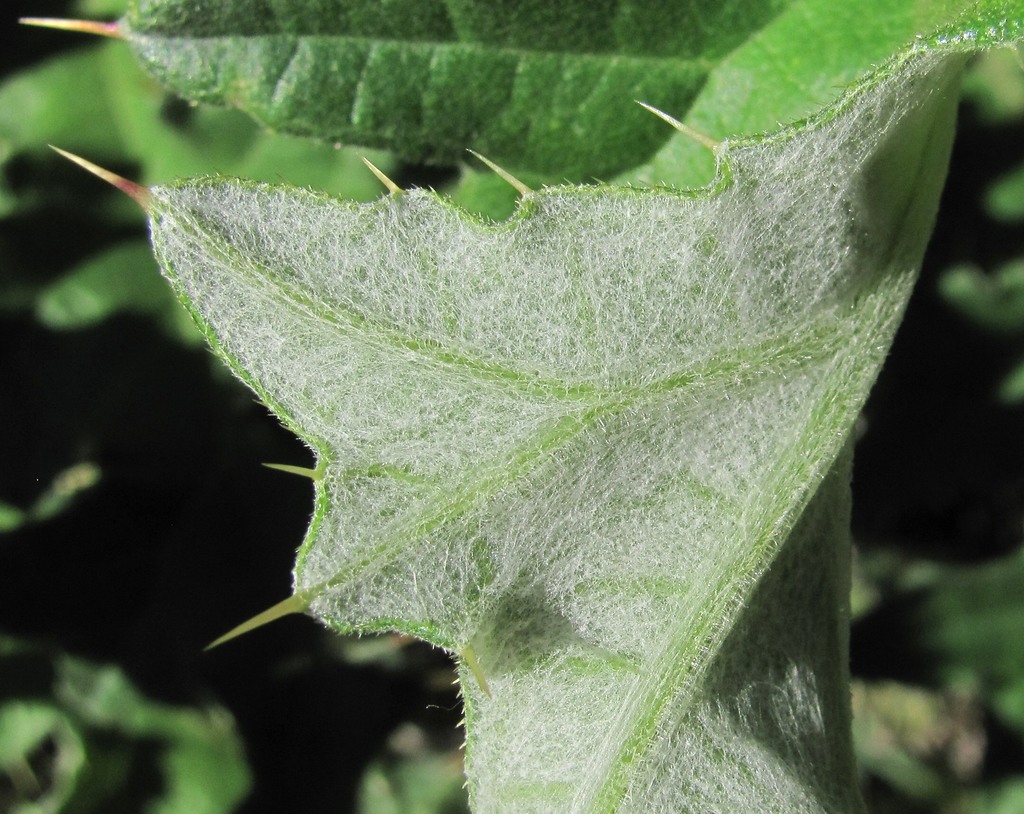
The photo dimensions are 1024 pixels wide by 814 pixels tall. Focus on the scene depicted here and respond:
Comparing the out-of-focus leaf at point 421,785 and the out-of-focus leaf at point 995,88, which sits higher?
the out-of-focus leaf at point 995,88

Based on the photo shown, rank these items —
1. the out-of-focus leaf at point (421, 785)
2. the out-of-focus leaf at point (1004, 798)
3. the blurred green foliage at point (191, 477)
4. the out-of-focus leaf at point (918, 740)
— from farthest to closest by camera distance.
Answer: the out-of-focus leaf at point (918, 740) < the out-of-focus leaf at point (421, 785) < the out-of-focus leaf at point (1004, 798) < the blurred green foliage at point (191, 477)

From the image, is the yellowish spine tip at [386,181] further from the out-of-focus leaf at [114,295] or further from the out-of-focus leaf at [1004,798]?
the out-of-focus leaf at [1004,798]

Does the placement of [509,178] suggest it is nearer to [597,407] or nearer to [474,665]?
[597,407]

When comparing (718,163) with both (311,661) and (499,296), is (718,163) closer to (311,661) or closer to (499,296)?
(499,296)

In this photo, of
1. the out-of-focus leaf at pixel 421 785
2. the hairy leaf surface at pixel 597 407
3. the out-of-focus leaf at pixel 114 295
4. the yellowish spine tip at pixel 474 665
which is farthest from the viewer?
the out-of-focus leaf at pixel 421 785

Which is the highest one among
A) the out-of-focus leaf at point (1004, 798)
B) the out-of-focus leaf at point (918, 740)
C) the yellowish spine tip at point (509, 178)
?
the yellowish spine tip at point (509, 178)

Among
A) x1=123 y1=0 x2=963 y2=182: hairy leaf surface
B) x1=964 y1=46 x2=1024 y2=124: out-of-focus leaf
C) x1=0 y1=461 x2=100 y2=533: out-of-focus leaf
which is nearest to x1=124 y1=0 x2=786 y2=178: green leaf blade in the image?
x1=123 y1=0 x2=963 y2=182: hairy leaf surface

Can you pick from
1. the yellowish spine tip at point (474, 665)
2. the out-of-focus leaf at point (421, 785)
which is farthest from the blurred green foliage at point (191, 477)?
the yellowish spine tip at point (474, 665)
